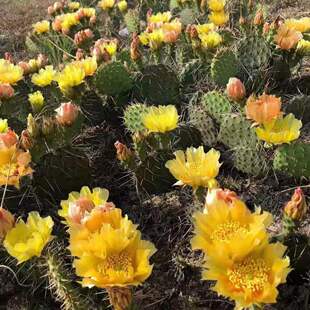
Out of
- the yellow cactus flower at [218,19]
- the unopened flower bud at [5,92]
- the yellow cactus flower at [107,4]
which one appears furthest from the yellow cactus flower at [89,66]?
the yellow cactus flower at [107,4]

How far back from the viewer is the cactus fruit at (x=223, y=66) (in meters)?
2.62

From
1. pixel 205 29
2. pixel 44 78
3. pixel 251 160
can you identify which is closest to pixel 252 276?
pixel 251 160

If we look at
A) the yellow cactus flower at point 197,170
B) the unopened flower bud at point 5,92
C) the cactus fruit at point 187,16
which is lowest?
the cactus fruit at point 187,16

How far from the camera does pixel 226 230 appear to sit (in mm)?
1359

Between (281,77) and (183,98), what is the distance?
0.51 m

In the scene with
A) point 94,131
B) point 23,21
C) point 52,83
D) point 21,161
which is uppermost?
point 21,161

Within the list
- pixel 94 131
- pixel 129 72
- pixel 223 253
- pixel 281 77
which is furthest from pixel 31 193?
pixel 281 77

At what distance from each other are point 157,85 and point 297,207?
1314 millimetres

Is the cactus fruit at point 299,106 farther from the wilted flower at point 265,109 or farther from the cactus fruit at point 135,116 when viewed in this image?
the cactus fruit at point 135,116

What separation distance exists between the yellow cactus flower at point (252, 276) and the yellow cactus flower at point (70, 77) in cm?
136

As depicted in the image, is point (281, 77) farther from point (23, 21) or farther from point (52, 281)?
point (23, 21)

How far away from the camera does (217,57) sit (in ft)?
8.61

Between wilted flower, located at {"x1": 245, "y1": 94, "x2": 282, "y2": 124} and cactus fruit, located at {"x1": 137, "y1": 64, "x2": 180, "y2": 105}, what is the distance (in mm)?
802

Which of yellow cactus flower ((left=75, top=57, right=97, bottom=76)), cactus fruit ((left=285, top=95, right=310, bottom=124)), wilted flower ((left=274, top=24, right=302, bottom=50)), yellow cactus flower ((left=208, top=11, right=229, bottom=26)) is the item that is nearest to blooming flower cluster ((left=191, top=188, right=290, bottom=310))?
cactus fruit ((left=285, top=95, right=310, bottom=124))
